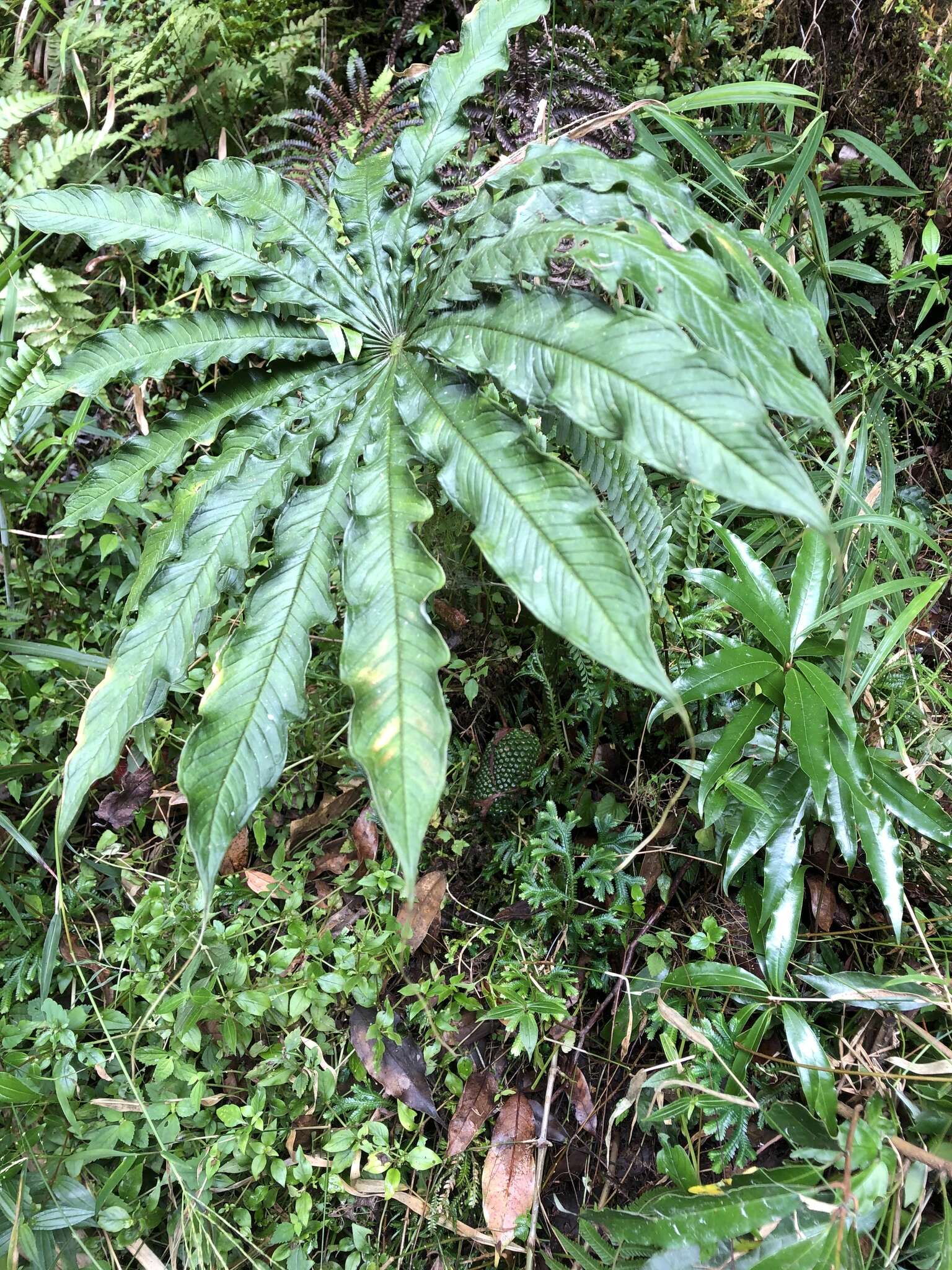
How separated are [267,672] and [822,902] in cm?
103

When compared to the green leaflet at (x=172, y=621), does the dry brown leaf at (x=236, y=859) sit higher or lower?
lower

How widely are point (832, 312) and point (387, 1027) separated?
190 cm

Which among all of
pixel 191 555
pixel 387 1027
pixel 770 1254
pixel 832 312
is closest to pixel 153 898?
pixel 387 1027

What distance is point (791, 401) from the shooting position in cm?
89

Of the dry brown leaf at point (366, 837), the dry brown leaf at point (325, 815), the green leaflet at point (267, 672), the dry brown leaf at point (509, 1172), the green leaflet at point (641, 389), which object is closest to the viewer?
the green leaflet at point (641, 389)

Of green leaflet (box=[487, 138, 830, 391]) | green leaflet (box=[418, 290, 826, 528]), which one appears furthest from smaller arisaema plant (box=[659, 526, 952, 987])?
green leaflet (box=[418, 290, 826, 528])

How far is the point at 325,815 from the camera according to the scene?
1.71 meters

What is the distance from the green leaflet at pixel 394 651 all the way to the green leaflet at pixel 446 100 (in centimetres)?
43

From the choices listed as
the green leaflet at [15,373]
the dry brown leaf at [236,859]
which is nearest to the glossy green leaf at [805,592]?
the dry brown leaf at [236,859]

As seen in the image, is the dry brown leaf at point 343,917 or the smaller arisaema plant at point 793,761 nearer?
the smaller arisaema plant at point 793,761

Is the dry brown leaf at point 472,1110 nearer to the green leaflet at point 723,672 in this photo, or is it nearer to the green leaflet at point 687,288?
the green leaflet at point 723,672

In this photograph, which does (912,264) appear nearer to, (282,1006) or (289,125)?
(289,125)

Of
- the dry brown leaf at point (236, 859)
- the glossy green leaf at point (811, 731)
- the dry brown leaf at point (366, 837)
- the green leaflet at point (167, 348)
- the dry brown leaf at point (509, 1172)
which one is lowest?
the dry brown leaf at point (509, 1172)

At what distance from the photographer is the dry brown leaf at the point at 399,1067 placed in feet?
4.54
